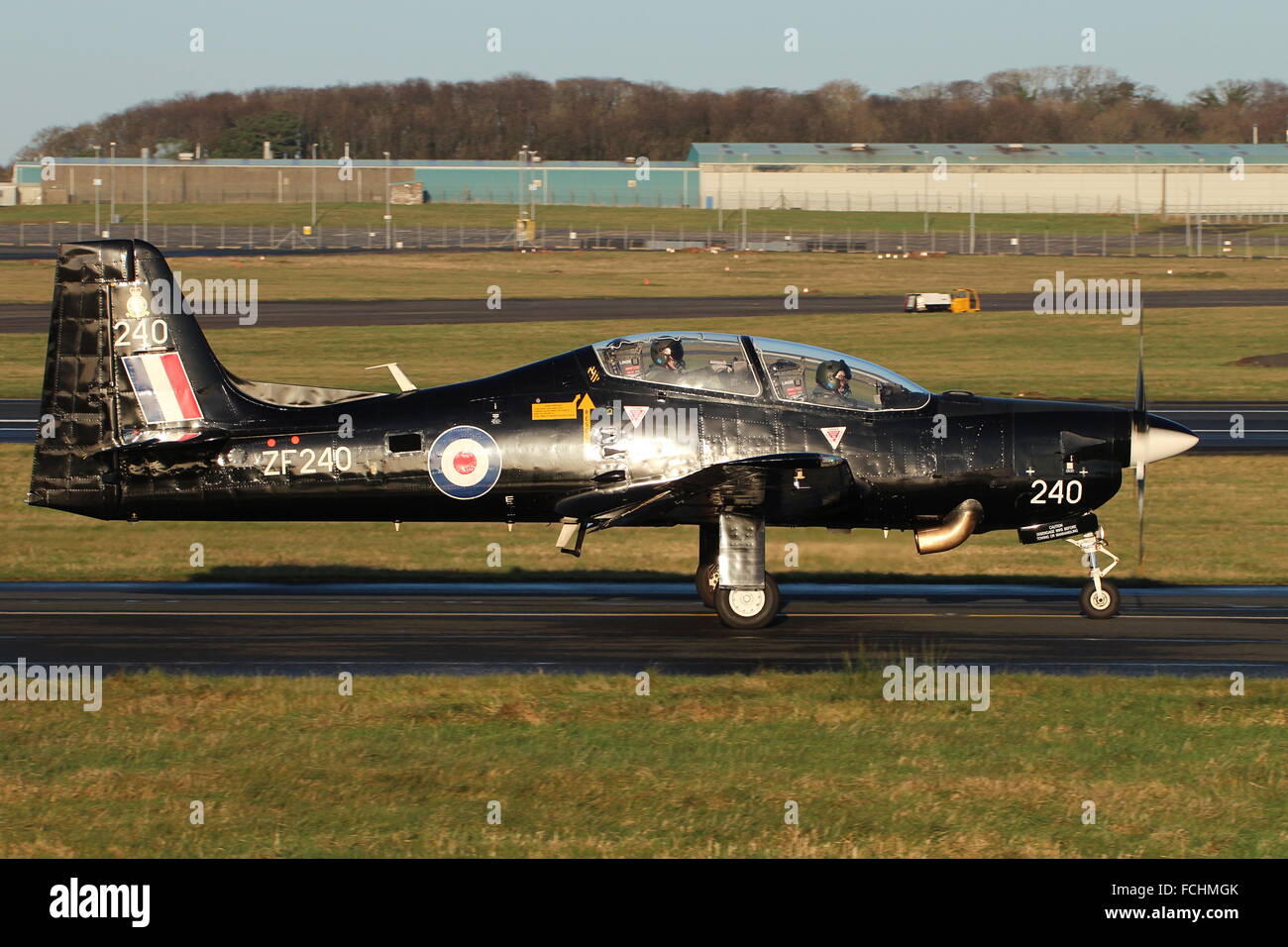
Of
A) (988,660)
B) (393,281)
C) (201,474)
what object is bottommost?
(988,660)

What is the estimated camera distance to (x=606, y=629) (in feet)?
49.4

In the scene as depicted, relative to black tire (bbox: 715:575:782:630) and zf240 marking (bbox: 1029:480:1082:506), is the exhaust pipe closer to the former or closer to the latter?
zf240 marking (bbox: 1029:480:1082:506)

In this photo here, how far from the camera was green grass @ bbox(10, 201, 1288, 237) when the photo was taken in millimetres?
115188

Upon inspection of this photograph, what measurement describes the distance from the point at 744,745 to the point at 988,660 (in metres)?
4.03

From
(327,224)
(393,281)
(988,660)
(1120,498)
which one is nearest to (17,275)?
(393,281)

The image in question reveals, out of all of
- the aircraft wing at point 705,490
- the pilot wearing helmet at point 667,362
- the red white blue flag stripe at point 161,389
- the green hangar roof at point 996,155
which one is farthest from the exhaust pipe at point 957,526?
the green hangar roof at point 996,155

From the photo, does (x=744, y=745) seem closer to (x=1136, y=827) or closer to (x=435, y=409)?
(x=1136, y=827)

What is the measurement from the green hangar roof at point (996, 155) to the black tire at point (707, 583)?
11535cm

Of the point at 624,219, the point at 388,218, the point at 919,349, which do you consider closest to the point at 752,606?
the point at 919,349

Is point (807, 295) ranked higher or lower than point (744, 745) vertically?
higher

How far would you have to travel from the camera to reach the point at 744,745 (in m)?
10.4

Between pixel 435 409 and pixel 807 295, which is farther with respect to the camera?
pixel 807 295
